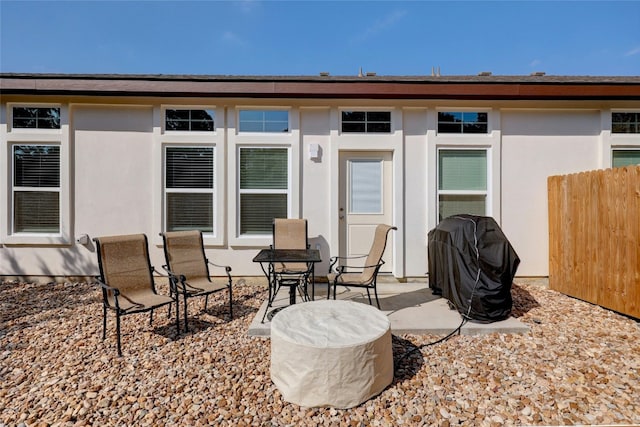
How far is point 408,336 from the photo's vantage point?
3045 mm

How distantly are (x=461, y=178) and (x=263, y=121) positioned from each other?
337 cm

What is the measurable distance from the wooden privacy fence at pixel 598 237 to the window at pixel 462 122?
1.38 m

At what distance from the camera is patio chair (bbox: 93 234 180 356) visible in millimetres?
3039

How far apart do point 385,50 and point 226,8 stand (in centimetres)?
397

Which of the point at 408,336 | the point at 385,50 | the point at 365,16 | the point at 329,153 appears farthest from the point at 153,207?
the point at 385,50

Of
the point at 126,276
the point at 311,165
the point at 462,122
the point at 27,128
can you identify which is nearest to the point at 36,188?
the point at 27,128

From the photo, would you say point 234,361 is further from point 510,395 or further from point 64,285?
point 64,285

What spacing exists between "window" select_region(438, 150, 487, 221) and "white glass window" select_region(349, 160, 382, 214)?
3.29ft

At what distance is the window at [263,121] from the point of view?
4.89 meters

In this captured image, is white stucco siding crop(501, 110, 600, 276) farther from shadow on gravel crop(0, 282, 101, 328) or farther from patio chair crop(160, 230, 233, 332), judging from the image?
shadow on gravel crop(0, 282, 101, 328)

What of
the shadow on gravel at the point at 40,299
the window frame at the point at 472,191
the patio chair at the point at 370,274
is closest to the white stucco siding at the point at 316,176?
the patio chair at the point at 370,274

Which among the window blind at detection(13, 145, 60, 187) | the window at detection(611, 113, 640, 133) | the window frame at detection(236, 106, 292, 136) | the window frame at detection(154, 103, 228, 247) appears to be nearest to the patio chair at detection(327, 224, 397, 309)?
the window frame at detection(154, 103, 228, 247)

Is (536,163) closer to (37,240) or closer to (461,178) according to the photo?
(461,178)

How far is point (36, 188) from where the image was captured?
4.86 m
